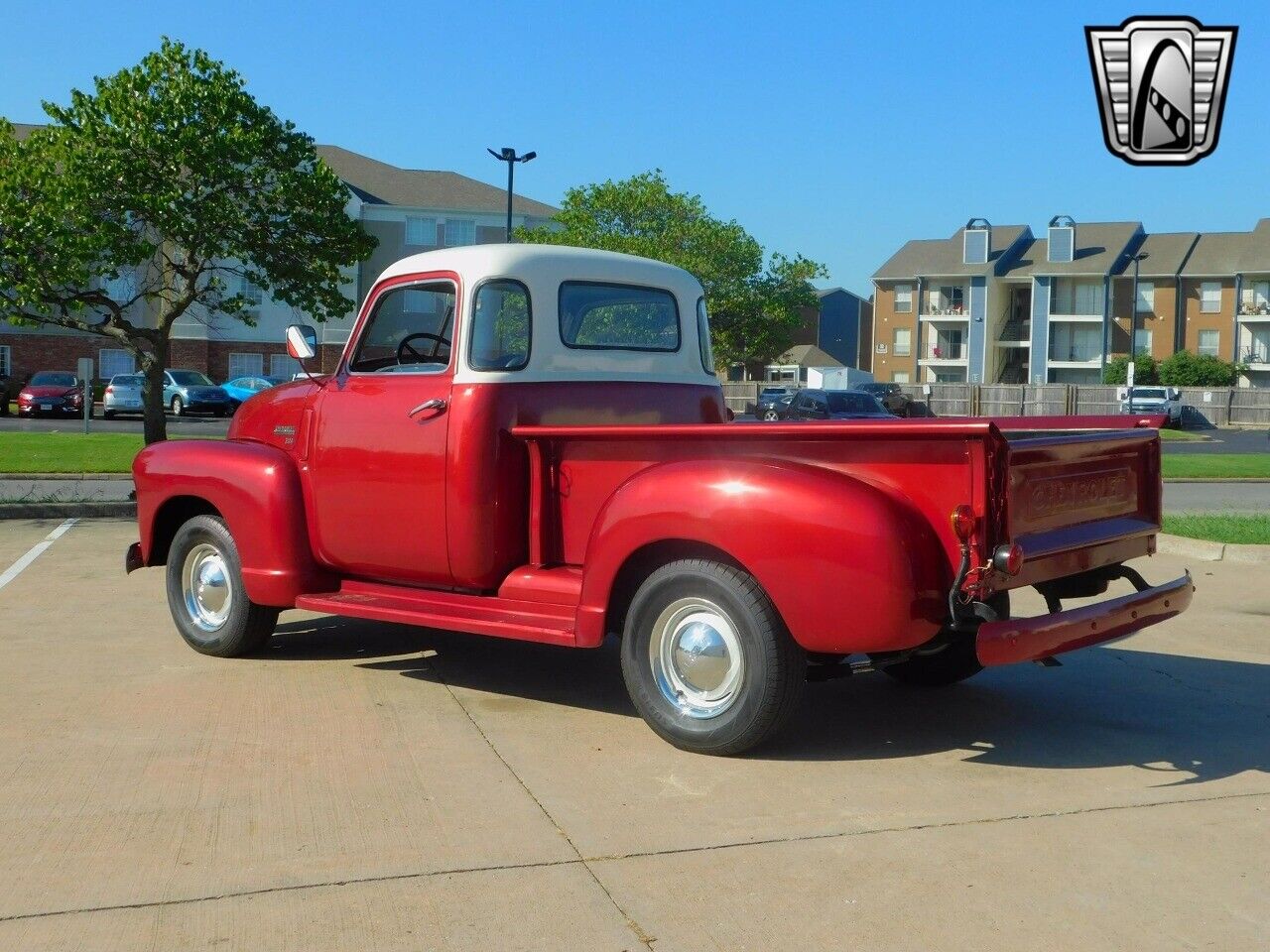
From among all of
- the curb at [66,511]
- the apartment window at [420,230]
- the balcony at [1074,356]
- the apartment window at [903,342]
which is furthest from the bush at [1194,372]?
the curb at [66,511]

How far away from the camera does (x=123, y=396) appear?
132 feet

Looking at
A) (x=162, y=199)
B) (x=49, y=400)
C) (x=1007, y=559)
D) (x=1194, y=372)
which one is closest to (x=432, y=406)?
(x=1007, y=559)

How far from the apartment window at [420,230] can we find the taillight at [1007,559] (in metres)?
56.4

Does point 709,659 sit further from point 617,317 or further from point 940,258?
point 940,258

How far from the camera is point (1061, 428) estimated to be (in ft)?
20.3

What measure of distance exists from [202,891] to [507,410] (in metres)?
2.80

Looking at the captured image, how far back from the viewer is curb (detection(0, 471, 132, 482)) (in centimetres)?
1844

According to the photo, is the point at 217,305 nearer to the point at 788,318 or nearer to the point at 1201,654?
the point at 1201,654

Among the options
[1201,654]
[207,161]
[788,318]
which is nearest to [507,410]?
[1201,654]

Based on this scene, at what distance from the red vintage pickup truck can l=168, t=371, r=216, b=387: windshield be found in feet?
118

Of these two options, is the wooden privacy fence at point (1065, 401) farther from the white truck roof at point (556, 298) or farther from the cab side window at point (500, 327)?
the cab side window at point (500, 327)

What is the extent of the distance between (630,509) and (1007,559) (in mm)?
1459

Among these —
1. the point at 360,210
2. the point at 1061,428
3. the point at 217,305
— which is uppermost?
the point at 360,210

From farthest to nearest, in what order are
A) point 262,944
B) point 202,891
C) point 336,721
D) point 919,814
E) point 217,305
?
point 217,305 < point 336,721 < point 919,814 < point 202,891 < point 262,944
